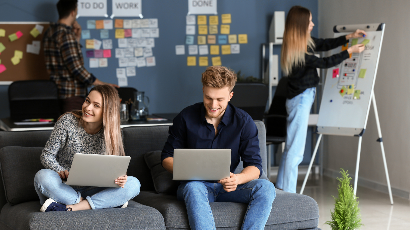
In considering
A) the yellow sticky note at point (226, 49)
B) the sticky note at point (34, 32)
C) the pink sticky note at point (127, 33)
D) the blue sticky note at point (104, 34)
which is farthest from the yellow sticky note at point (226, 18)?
the sticky note at point (34, 32)

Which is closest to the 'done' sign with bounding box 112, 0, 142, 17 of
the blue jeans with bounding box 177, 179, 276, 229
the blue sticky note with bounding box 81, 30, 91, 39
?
the blue sticky note with bounding box 81, 30, 91, 39

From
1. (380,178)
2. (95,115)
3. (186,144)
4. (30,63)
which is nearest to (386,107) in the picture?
(380,178)

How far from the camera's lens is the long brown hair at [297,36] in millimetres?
3572

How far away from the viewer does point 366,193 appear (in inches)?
163

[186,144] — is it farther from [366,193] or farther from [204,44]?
[204,44]

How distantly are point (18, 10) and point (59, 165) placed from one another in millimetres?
2917

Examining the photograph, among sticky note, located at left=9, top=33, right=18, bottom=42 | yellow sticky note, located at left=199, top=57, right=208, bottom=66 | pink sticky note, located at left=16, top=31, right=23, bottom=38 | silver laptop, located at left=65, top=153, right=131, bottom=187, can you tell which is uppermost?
pink sticky note, located at left=16, top=31, right=23, bottom=38

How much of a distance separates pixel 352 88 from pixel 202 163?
221cm

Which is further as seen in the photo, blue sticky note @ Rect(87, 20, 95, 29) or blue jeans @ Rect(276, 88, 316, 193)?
blue sticky note @ Rect(87, 20, 95, 29)

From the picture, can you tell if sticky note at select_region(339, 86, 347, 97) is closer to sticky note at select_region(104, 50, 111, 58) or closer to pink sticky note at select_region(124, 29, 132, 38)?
pink sticky note at select_region(124, 29, 132, 38)

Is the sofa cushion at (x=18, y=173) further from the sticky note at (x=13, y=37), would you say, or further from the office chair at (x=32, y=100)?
the sticky note at (x=13, y=37)

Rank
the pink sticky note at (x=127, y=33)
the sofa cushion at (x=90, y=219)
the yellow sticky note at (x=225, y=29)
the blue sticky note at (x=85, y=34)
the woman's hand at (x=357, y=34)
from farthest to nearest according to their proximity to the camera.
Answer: the yellow sticky note at (x=225, y=29)
the pink sticky note at (x=127, y=33)
the blue sticky note at (x=85, y=34)
the woman's hand at (x=357, y=34)
the sofa cushion at (x=90, y=219)

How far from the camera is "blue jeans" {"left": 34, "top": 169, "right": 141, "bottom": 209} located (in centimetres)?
210

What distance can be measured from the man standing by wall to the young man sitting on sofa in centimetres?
212
